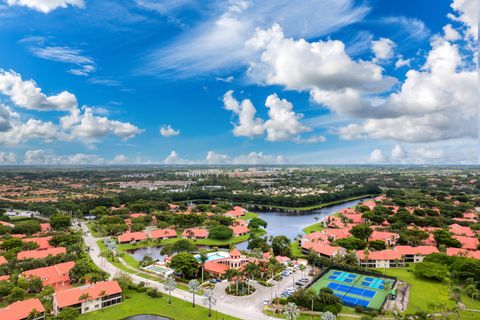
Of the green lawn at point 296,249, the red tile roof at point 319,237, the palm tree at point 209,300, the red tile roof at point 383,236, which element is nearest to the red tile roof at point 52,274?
the palm tree at point 209,300

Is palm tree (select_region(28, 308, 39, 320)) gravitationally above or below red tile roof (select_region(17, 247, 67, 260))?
below

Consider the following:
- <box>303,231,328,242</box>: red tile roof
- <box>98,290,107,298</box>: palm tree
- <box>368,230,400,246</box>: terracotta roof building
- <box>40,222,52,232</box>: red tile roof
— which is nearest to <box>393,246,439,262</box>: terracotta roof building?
<box>368,230,400,246</box>: terracotta roof building

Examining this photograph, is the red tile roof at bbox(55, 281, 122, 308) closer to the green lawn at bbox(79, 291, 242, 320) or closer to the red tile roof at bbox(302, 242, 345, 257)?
the green lawn at bbox(79, 291, 242, 320)

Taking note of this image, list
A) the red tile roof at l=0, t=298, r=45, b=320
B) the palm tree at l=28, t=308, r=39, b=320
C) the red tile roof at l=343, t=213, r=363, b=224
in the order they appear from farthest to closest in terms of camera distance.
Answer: the red tile roof at l=343, t=213, r=363, b=224 → the palm tree at l=28, t=308, r=39, b=320 → the red tile roof at l=0, t=298, r=45, b=320

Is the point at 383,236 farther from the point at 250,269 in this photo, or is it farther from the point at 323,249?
the point at 250,269

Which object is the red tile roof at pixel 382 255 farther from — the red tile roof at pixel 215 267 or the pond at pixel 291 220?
the red tile roof at pixel 215 267

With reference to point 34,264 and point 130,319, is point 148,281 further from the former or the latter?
point 34,264
